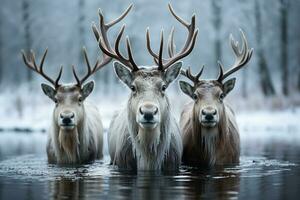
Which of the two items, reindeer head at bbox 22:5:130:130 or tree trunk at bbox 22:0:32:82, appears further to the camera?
tree trunk at bbox 22:0:32:82

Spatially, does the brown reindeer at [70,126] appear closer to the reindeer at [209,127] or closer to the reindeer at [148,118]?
the reindeer at [148,118]

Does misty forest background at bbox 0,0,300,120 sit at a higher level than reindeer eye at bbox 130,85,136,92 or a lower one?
higher

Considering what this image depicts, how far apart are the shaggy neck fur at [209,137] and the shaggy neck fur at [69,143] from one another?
89.5 inches

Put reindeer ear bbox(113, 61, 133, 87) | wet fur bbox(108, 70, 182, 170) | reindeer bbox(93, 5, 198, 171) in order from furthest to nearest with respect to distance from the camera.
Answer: reindeer ear bbox(113, 61, 133, 87) → wet fur bbox(108, 70, 182, 170) → reindeer bbox(93, 5, 198, 171)

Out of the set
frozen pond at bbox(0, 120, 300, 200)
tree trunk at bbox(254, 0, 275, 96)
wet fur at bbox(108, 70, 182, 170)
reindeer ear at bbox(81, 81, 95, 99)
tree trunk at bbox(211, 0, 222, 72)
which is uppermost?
tree trunk at bbox(211, 0, 222, 72)

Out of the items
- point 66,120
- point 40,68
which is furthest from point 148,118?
point 40,68

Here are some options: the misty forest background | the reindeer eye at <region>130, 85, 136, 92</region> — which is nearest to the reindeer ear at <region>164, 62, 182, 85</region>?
the reindeer eye at <region>130, 85, 136, 92</region>

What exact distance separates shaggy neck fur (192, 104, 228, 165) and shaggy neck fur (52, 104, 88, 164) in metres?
2.27

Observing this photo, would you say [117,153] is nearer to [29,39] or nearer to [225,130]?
[225,130]

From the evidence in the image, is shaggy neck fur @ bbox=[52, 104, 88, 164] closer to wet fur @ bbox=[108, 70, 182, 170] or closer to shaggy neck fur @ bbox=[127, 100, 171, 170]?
wet fur @ bbox=[108, 70, 182, 170]

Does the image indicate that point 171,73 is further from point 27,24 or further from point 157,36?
point 157,36

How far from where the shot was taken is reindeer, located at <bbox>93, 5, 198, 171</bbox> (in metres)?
9.77

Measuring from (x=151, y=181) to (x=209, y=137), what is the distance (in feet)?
7.15

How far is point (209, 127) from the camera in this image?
11.4 metres
